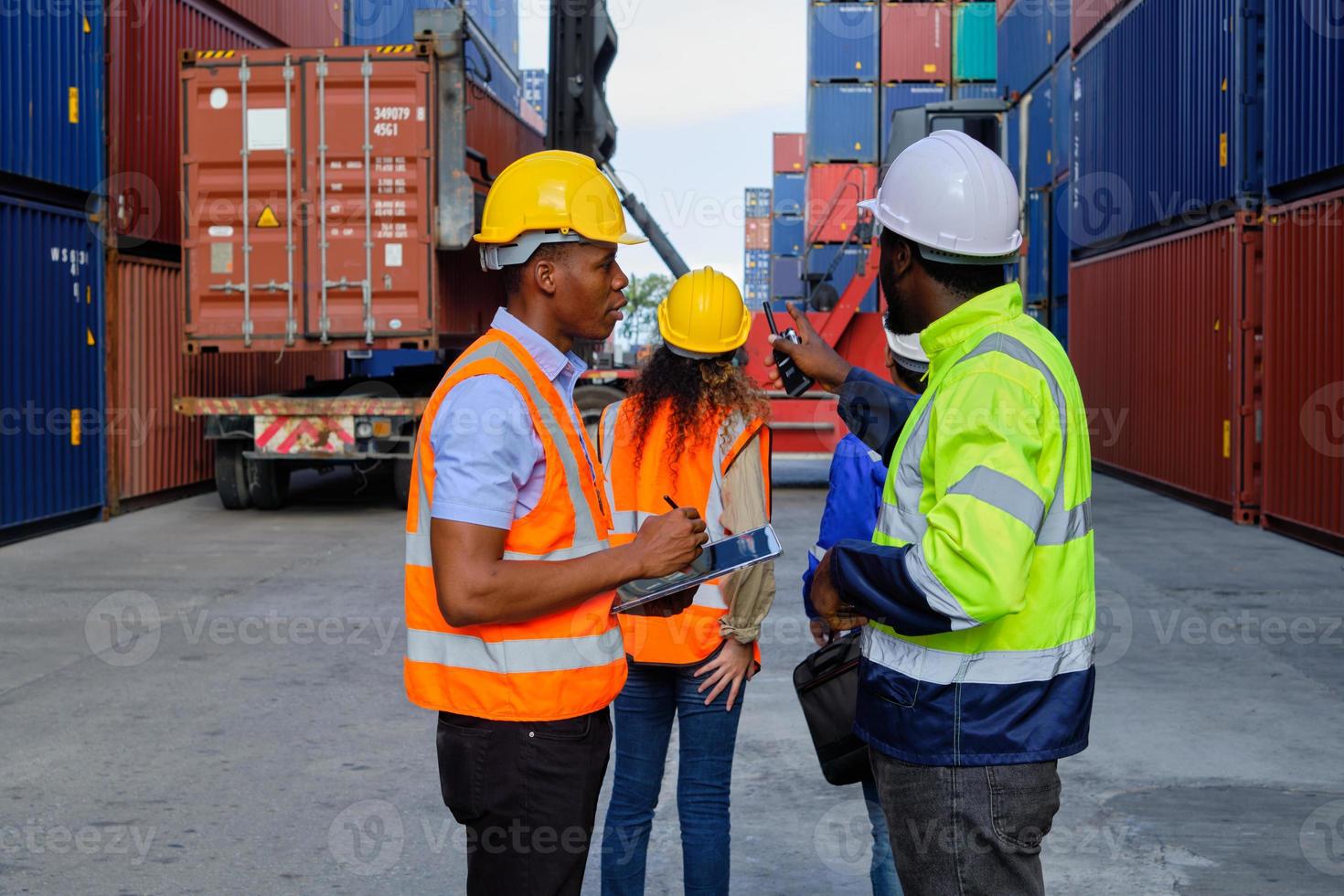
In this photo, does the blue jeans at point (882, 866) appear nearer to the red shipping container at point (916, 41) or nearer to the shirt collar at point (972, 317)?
the shirt collar at point (972, 317)

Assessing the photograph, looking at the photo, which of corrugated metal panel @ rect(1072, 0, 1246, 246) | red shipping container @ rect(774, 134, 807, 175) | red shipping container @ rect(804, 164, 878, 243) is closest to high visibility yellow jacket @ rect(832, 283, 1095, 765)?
corrugated metal panel @ rect(1072, 0, 1246, 246)

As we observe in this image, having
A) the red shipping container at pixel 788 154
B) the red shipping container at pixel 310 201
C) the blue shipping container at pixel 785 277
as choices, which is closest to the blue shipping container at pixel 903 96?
the blue shipping container at pixel 785 277

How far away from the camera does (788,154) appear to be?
51.0 m

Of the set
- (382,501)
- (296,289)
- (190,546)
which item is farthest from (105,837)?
(382,501)

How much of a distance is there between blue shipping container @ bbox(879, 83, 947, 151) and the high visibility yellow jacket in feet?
98.9

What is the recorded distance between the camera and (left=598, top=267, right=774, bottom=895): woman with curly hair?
3.30m

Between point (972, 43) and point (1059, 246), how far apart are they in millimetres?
10793

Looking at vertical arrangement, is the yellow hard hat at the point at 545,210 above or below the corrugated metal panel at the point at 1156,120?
below

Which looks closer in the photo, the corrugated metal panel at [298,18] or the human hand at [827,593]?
the human hand at [827,593]

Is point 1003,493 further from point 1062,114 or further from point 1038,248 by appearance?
point 1038,248

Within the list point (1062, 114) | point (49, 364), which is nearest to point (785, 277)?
point (1062, 114)

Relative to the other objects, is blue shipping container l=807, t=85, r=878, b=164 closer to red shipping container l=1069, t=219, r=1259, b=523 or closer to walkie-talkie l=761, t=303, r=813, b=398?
red shipping container l=1069, t=219, r=1259, b=523

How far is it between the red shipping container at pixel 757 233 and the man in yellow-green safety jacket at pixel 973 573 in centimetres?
7120

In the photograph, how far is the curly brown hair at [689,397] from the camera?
3.39 meters
